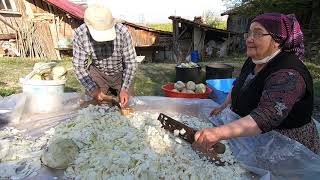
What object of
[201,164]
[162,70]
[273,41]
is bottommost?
[162,70]

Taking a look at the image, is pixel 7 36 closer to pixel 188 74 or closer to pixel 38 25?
pixel 38 25

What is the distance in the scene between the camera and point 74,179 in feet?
6.10

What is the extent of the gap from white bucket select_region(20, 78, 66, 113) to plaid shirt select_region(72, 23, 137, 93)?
34cm

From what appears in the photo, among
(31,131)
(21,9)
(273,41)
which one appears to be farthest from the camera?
(21,9)

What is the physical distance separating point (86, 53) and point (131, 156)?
176 centimetres

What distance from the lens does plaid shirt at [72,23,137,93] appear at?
3.37 meters

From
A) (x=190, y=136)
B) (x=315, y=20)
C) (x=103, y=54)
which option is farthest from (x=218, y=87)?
(x=315, y=20)

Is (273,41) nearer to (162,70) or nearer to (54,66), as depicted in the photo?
(54,66)

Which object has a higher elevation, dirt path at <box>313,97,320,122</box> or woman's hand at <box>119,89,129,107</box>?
woman's hand at <box>119,89,129,107</box>

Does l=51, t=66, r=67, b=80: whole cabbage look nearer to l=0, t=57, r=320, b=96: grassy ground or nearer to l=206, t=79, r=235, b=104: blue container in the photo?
l=206, t=79, r=235, b=104: blue container

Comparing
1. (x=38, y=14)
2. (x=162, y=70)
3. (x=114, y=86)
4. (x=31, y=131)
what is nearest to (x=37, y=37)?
(x=38, y=14)

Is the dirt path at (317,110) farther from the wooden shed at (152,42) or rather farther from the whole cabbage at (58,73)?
the wooden shed at (152,42)

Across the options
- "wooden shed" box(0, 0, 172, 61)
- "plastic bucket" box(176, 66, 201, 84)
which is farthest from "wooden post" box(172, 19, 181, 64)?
"plastic bucket" box(176, 66, 201, 84)

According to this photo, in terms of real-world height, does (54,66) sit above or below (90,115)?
above
